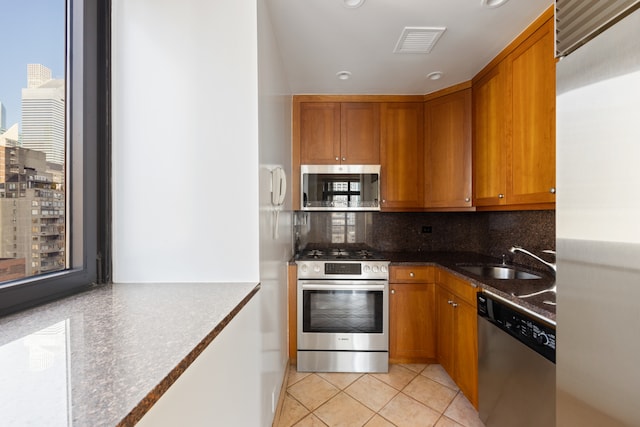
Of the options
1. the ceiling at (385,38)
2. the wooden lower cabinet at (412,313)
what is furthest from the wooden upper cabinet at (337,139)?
the wooden lower cabinet at (412,313)

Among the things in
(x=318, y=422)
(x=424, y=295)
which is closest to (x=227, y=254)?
(x=318, y=422)

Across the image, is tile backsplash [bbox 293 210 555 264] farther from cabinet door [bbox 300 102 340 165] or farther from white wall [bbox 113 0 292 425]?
white wall [bbox 113 0 292 425]

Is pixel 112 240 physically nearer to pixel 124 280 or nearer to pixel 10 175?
pixel 124 280

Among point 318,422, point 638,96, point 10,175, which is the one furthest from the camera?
point 318,422

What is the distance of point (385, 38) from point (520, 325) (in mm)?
1818

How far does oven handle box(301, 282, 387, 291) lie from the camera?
231cm

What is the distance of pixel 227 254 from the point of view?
1.26 meters

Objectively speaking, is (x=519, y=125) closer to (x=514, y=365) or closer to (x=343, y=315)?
(x=514, y=365)

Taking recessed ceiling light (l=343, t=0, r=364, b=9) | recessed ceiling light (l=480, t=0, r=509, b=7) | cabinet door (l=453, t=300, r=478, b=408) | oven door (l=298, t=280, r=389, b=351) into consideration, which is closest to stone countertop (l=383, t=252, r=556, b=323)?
cabinet door (l=453, t=300, r=478, b=408)

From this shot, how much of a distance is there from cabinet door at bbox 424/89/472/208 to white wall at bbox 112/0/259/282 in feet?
6.25

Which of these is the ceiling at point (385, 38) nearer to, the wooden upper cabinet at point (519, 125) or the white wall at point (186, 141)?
the wooden upper cabinet at point (519, 125)

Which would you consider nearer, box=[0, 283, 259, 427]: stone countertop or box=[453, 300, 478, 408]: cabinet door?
box=[0, 283, 259, 427]: stone countertop

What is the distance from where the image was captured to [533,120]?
5.46 ft

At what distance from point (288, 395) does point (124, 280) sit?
→ 1.43 meters
